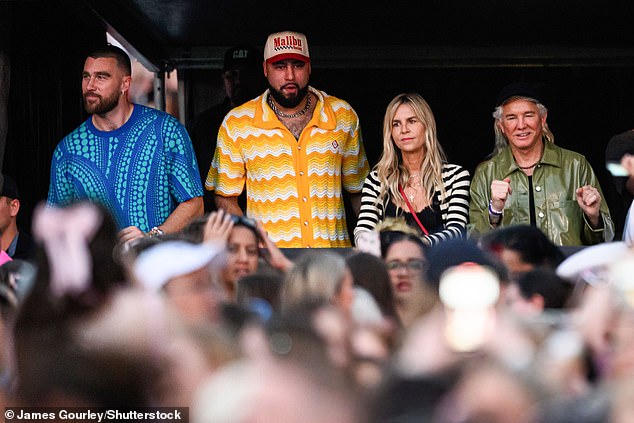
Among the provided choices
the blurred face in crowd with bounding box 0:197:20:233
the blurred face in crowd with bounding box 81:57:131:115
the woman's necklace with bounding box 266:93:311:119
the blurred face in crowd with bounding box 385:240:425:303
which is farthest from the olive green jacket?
the blurred face in crowd with bounding box 0:197:20:233

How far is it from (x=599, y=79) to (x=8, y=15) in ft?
15.8

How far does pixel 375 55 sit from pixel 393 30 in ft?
1.33

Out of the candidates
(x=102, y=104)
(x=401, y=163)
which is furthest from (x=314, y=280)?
(x=102, y=104)

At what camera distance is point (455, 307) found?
179cm

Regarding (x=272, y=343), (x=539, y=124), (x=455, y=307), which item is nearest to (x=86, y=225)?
(x=272, y=343)

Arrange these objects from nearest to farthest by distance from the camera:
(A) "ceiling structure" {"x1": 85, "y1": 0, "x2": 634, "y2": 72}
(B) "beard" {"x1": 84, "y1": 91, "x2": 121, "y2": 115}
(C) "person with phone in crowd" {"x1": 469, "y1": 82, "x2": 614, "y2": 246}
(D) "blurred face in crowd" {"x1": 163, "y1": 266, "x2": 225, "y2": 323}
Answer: (D) "blurred face in crowd" {"x1": 163, "y1": 266, "x2": 225, "y2": 323}, (C) "person with phone in crowd" {"x1": 469, "y1": 82, "x2": 614, "y2": 246}, (B) "beard" {"x1": 84, "y1": 91, "x2": 121, "y2": 115}, (A) "ceiling structure" {"x1": 85, "y1": 0, "x2": 634, "y2": 72}

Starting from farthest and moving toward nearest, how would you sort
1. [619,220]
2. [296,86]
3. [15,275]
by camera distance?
[619,220]
[296,86]
[15,275]

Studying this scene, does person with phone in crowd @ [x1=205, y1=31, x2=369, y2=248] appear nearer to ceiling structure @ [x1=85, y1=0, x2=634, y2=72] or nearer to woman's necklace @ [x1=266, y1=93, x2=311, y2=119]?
woman's necklace @ [x1=266, y1=93, x2=311, y2=119]

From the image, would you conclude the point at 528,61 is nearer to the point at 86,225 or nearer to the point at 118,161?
the point at 118,161

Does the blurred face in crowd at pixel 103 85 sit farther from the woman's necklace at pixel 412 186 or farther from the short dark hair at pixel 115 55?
the woman's necklace at pixel 412 186

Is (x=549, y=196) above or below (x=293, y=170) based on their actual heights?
below

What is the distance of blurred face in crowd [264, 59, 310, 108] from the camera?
5004 mm

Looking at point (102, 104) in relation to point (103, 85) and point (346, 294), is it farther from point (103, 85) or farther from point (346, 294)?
point (346, 294)

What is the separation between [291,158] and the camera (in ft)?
16.1
